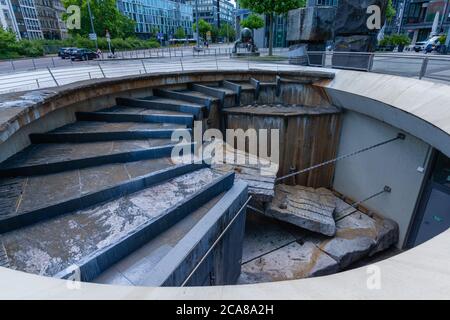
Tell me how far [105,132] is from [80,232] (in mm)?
2994

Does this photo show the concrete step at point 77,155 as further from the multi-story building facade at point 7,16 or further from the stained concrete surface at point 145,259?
the multi-story building facade at point 7,16

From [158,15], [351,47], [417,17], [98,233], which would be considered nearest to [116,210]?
[98,233]

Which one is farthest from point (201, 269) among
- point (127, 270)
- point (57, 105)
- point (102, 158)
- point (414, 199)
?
point (414, 199)

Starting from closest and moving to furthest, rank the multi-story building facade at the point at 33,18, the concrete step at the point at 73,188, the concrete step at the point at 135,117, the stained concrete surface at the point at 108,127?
the concrete step at the point at 73,188 < the stained concrete surface at the point at 108,127 < the concrete step at the point at 135,117 < the multi-story building facade at the point at 33,18

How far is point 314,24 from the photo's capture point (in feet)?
42.7

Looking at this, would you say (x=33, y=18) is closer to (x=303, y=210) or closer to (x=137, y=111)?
(x=137, y=111)

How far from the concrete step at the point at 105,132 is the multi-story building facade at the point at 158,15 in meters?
64.3

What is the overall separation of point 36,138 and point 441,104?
28.9ft

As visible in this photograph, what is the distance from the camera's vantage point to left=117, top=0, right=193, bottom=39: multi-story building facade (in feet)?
204

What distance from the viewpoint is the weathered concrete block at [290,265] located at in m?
6.42

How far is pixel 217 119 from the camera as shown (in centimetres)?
940

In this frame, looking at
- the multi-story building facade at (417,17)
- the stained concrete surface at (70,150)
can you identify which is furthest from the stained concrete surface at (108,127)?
the multi-story building facade at (417,17)

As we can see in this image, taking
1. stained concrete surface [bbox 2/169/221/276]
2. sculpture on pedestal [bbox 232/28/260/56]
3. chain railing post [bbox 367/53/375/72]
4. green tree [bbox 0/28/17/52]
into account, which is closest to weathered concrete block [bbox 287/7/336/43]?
chain railing post [bbox 367/53/375/72]

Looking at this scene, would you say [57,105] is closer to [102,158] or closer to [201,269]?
[102,158]
